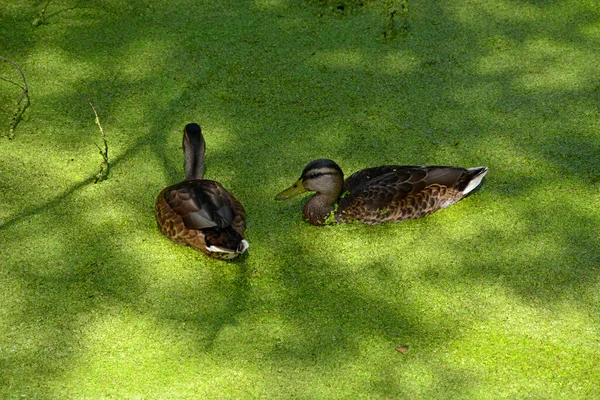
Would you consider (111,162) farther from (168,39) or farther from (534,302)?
(534,302)

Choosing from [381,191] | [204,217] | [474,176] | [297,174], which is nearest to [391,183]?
[381,191]

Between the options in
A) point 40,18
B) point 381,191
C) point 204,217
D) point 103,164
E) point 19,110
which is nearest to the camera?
point 204,217

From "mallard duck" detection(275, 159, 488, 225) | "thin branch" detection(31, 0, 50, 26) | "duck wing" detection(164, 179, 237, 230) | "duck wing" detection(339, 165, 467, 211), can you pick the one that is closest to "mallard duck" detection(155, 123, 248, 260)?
"duck wing" detection(164, 179, 237, 230)

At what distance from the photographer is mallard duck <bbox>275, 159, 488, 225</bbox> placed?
3631mm

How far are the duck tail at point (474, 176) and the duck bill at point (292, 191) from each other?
82 centimetres

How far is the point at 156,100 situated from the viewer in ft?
14.7

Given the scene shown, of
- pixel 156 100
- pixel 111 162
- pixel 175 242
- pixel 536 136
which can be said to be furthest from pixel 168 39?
pixel 536 136

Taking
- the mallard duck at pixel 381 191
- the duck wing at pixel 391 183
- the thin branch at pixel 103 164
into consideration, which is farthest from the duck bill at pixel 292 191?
the thin branch at pixel 103 164

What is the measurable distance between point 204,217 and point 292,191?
52 centimetres

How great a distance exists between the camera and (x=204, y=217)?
341 centimetres

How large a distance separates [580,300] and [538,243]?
39 centimetres

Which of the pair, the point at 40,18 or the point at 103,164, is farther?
the point at 40,18

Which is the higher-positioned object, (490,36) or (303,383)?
(490,36)

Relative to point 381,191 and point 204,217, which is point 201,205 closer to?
point 204,217
